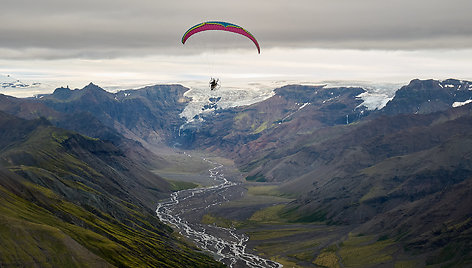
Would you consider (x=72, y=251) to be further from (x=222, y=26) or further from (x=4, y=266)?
(x=222, y=26)

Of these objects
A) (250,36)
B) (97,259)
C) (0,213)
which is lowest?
(97,259)

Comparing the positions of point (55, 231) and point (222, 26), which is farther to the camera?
point (55, 231)

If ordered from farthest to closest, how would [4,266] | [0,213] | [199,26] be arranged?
[0,213] → [199,26] → [4,266]

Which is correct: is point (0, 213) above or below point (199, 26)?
below

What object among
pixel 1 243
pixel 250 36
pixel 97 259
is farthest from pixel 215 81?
pixel 1 243

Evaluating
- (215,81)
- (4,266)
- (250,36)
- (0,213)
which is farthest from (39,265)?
(250,36)

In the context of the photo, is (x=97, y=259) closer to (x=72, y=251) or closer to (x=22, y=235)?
(x=72, y=251)

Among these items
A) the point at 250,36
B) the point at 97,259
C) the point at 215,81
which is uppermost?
the point at 250,36

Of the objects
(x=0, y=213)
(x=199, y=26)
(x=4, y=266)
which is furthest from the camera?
(x=0, y=213)

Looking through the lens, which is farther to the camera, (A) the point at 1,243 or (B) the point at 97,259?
(B) the point at 97,259
